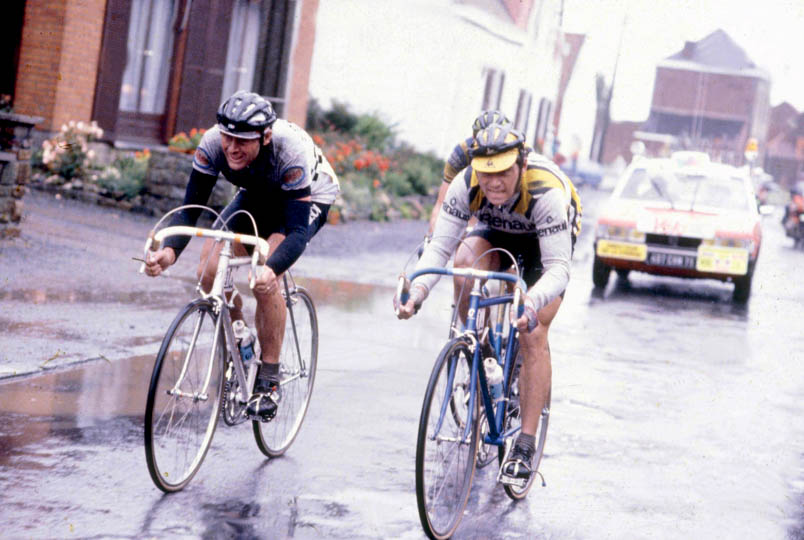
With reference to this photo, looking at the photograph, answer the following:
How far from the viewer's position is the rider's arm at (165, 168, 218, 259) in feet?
18.3

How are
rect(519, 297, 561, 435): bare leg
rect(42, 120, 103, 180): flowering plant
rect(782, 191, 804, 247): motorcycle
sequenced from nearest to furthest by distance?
rect(519, 297, 561, 435): bare leg → rect(42, 120, 103, 180): flowering plant → rect(782, 191, 804, 247): motorcycle

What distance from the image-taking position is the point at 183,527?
4.95m

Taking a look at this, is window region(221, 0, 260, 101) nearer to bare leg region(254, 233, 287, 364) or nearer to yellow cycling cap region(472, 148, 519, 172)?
bare leg region(254, 233, 287, 364)

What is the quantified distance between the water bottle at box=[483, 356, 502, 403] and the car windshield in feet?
35.9

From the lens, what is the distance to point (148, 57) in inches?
776

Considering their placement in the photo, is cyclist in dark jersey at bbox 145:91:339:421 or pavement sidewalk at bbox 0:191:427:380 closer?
cyclist in dark jersey at bbox 145:91:339:421

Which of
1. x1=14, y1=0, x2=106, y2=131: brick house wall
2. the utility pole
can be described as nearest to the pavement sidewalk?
x1=14, y1=0, x2=106, y2=131: brick house wall

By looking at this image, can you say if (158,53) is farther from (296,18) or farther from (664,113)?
(664,113)

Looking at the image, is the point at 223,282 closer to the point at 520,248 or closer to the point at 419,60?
the point at 520,248

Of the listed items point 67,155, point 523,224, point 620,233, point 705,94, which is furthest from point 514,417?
point 705,94

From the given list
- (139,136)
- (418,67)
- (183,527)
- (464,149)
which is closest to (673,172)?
(139,136)

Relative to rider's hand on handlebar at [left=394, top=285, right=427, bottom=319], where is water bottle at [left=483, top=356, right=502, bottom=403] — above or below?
below

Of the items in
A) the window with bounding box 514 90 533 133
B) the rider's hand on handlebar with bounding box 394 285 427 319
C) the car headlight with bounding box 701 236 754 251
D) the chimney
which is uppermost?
the chimney

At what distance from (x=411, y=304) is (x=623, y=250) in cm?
1058
